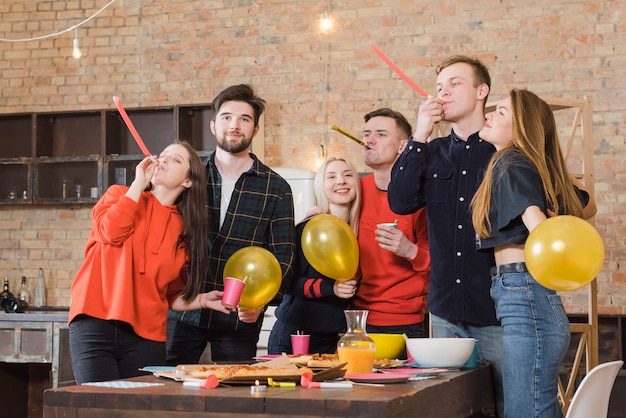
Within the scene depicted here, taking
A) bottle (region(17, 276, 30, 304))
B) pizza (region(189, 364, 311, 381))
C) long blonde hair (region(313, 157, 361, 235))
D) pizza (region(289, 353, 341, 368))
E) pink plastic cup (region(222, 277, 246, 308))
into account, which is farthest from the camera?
bottle (region(17, 276, 30, 304))

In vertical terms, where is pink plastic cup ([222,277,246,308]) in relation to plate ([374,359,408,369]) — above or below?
above

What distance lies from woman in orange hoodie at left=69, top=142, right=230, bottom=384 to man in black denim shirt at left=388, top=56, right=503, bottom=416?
0.75 metres

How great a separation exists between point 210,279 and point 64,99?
461cm

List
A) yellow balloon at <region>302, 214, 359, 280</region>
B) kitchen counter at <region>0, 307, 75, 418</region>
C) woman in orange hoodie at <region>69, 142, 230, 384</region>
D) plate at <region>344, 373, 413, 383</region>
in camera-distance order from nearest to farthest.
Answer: plate at <region>344, 373, 413, 383</region> → woman in orange hoodie at <region>69, 142, 230, 384</region> → yellow balloon at <region>302, 214, 359, 280</region> → kitchen counter at <region>0, 307, 75, 418</region>

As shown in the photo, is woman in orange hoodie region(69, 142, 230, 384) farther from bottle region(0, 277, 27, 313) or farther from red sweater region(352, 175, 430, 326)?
bottle region(0, 277, 27, 313)

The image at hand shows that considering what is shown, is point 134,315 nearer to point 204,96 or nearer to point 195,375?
point 195,375

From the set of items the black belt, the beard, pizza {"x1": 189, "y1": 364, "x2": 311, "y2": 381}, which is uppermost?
the beard

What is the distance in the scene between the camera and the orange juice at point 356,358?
7.57ft

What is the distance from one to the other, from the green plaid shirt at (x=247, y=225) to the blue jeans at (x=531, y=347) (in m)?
1.06

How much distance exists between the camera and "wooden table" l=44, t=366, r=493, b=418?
179 cm

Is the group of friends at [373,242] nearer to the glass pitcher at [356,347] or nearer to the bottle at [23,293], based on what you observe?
the glass pitcher at [356,347]

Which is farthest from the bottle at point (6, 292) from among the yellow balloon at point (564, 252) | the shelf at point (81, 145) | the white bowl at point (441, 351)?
the yellow balloon at point (564, 252)

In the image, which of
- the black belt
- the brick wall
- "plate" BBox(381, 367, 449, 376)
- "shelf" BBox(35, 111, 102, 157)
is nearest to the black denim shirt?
the black belt

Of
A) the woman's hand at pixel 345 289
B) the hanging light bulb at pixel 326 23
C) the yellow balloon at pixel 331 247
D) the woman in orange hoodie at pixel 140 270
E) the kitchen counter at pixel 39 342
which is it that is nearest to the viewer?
the woman in orange hoodie at pixel 140 270
